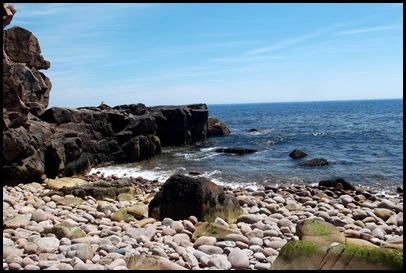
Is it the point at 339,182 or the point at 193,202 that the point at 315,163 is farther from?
the point at 193,202

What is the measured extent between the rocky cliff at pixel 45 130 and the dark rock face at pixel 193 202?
8731mm

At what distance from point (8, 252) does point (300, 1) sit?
19.7ft

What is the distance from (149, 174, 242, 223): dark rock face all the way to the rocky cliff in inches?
344

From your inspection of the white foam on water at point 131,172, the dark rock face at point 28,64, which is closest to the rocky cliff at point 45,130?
the dark rock face at point 28,64

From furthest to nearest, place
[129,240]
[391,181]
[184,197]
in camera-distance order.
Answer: [391,181] < [184,197] < [129,240]

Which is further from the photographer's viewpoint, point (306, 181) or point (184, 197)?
point (306, 181)

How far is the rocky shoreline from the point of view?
19.4 ft

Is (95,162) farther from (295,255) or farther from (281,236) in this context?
(295,255)

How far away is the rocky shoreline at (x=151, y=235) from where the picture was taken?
5910mm

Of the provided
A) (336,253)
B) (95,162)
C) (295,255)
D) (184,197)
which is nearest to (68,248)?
(184,197)

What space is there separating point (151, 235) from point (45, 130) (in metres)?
13.2

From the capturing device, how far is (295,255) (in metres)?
5.23

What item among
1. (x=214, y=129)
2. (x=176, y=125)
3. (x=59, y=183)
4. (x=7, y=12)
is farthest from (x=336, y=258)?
(x=214, y=129)

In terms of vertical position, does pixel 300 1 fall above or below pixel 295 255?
above
